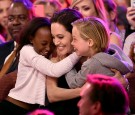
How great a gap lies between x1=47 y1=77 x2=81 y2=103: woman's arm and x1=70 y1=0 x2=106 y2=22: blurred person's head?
737 millimetres

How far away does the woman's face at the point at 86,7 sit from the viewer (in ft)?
14.7

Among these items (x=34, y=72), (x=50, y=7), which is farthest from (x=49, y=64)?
(x=50, y=7)

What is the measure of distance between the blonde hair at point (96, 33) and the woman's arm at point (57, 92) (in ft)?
1.06

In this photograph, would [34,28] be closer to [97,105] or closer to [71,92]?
[71,92]

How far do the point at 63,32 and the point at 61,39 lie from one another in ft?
0.16

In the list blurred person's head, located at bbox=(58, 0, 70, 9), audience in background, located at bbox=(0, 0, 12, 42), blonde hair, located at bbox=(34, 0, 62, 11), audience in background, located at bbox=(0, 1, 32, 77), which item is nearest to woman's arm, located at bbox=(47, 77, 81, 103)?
audience in background, located at bbox=(0, 1, 32, 77)

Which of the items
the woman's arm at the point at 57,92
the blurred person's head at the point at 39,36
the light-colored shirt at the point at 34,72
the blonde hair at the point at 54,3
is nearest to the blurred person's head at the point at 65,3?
the blonde hair at the point at 54,3

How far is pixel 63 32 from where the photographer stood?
3891 mm

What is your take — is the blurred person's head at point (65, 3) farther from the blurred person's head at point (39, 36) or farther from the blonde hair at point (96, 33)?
the blonde hair at point (96, 33)

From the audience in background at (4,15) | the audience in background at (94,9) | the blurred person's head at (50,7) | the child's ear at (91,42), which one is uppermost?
the child's ear at (91,42)

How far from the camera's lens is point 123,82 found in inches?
149

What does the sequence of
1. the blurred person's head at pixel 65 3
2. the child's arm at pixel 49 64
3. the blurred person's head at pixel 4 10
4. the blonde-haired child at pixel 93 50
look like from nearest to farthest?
1. the blonde-haired child at pixel 93 50
2. the child's arm at pixel 49 64
3. the blurred person's head at pixel 65 3
4. the blurred person's head at pixel 4 10

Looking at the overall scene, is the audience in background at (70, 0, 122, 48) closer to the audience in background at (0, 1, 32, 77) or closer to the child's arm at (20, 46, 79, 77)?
the audience in background at (0, 1, 32, 77)

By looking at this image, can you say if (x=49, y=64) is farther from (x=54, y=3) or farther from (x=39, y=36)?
(x=54, y=3)
